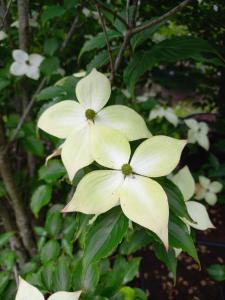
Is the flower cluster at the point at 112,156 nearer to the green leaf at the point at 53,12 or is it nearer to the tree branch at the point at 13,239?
the green leaf at the point at 53,12

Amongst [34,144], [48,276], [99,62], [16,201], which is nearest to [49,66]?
[34,144]

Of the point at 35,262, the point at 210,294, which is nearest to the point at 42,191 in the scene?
the point at 35,262

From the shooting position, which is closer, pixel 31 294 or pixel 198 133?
pixel 31 294

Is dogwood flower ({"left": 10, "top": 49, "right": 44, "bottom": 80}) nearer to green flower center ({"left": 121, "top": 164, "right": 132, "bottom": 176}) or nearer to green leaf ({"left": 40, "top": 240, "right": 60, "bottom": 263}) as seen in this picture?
green leaf ({"left": 40, "top": 240, "right": 60, "bottom": 263})

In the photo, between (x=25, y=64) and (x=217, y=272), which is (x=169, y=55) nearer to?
(x=25, y=64)

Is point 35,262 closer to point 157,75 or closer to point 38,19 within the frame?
point 38,19
